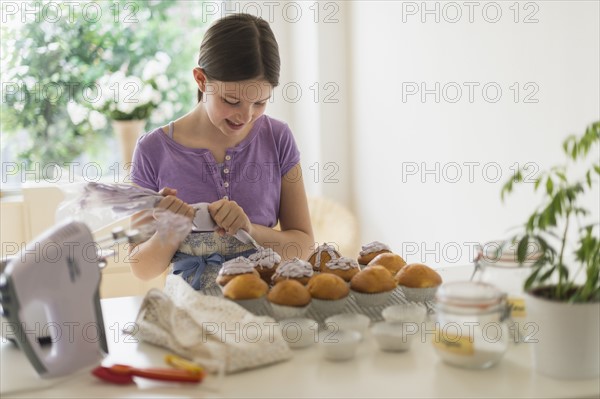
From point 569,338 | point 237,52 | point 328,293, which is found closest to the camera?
point 569,338

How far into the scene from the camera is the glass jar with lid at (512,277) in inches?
44.9

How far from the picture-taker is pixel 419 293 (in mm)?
1346

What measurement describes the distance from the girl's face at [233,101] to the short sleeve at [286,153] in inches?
7.6

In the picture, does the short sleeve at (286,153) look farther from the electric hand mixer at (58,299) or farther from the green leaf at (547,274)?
the green leaf at (547,274)

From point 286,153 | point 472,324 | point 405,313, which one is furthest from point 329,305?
point 286,153

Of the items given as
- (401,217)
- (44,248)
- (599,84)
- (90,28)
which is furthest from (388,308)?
(90,28)

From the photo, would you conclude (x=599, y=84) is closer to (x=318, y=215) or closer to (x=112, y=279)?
(x=318, y=215)

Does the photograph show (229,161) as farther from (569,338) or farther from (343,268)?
(569,338)

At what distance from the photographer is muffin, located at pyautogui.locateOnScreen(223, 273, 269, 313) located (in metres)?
1.31

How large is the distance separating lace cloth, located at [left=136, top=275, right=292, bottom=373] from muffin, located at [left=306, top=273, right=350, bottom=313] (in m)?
0.11

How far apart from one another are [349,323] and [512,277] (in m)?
0.27

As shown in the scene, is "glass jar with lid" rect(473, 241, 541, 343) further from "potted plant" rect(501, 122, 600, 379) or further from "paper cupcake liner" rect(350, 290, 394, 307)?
"paper cupcake liner" rect(350, 290, 394, 307)

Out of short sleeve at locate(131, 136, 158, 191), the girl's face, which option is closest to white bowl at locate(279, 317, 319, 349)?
the girl's face

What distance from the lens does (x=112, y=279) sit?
121 inches
